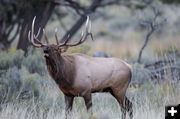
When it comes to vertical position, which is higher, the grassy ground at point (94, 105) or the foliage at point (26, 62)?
the foliage at point (26, 62)

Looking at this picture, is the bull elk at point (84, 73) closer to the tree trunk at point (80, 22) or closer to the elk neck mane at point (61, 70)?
the elk neck mane at point (61, 70)

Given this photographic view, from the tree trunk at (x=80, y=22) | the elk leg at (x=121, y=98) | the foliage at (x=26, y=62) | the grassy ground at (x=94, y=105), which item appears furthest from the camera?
the tree trunk at (x=80, y=22)

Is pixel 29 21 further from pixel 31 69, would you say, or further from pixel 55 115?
pixel 55 115

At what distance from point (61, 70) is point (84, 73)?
37 cm

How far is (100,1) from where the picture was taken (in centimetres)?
1329

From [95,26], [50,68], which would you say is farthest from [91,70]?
[95,26]

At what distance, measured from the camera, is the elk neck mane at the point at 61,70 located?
5.98m

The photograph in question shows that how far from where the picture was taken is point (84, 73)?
628cm

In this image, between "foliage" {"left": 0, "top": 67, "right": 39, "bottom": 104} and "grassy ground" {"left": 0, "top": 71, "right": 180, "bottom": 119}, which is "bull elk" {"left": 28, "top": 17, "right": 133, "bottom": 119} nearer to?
"grassy ground" {"left": 0, "top": 71, "right": 180, "bottom": 119}

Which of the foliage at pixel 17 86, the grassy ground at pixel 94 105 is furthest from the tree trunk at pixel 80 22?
the grassy ground at pixel 94 105

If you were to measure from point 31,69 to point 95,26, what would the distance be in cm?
1888

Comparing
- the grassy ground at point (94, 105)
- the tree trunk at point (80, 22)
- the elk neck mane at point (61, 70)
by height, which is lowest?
the grassy ground at point (94, 105)

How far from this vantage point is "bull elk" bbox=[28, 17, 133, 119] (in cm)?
605

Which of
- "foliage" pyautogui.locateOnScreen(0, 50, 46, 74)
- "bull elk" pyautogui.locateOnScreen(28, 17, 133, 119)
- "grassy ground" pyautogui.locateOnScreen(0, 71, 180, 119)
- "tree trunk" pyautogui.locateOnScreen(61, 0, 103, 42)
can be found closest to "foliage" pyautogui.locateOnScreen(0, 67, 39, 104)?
"grassy ground" pyautogui.locateOnScreen(0, 71, 180, 119)
